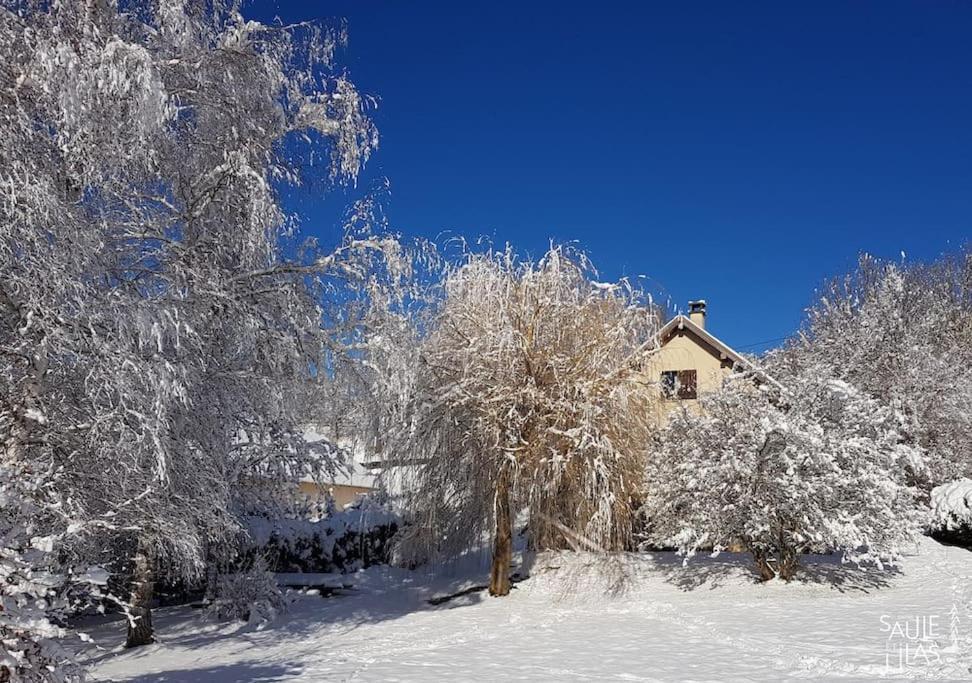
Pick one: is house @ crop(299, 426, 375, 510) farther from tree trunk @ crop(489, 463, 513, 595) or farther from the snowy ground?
tree trunk @ crop(489, 463, 513, 595)

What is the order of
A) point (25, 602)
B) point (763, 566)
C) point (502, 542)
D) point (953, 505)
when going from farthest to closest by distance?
point (953, 505) < point (502, 542) < point (763, 566) < point (25, 602)

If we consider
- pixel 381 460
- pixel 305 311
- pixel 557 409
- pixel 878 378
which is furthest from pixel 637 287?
pixel 878 378

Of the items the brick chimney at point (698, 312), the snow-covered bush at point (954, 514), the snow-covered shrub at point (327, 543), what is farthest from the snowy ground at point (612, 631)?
the brick chimney at point (698, 312)

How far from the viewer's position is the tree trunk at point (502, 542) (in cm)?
1426

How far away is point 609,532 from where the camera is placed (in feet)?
45.9

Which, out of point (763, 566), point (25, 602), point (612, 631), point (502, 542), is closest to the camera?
point (25, 602)

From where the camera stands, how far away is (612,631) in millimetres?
11234

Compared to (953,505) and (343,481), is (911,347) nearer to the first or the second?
(953,505)

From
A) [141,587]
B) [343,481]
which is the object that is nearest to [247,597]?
[141,587]

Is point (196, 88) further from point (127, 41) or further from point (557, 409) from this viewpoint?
point (557, 409)

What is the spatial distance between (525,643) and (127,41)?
9.19 metres

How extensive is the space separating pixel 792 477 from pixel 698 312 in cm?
1557

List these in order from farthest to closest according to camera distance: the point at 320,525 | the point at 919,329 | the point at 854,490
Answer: the point at 919,329 → the point at 320,525 → the point at 854,490

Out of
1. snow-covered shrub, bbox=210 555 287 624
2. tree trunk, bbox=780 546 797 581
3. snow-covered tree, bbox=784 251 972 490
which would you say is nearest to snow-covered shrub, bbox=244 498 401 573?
snow-covered shrub, bbox=210 555 287 624
